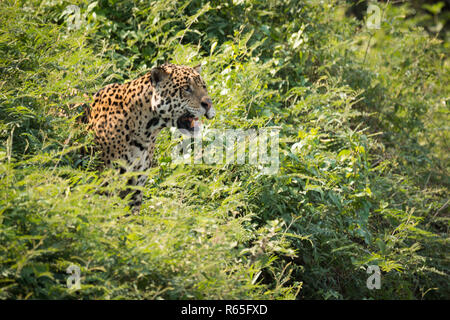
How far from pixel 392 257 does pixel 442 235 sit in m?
1.30

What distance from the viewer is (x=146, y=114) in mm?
4781

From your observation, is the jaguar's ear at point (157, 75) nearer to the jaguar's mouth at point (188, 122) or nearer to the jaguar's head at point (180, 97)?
the jaguar's head at point (180, 97)

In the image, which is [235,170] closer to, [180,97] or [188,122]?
[188,122]

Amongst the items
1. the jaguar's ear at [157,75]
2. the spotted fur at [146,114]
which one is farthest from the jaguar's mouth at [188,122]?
the jaguar's ear at [157,75]

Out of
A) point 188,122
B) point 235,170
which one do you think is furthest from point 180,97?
point 235,170

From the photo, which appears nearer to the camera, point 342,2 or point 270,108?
point 270,108

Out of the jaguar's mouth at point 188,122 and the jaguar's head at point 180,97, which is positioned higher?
the jaguar's head at point 180,97

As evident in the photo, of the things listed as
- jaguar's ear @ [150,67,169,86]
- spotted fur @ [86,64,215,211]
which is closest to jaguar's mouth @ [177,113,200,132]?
spotted fur @ [86,64,215,211]

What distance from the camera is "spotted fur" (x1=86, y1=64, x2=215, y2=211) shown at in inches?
187

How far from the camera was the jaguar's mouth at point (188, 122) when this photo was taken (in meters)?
4.81

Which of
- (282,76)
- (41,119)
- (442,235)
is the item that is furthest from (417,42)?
(41,119)

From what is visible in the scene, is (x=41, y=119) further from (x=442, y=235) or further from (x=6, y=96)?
(x=442, y=235)

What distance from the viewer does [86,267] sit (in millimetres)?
3328

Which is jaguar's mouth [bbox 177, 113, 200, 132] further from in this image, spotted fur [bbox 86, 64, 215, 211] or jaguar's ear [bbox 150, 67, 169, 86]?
jaguar's ear [bbox 150, 67, 169, 86]
